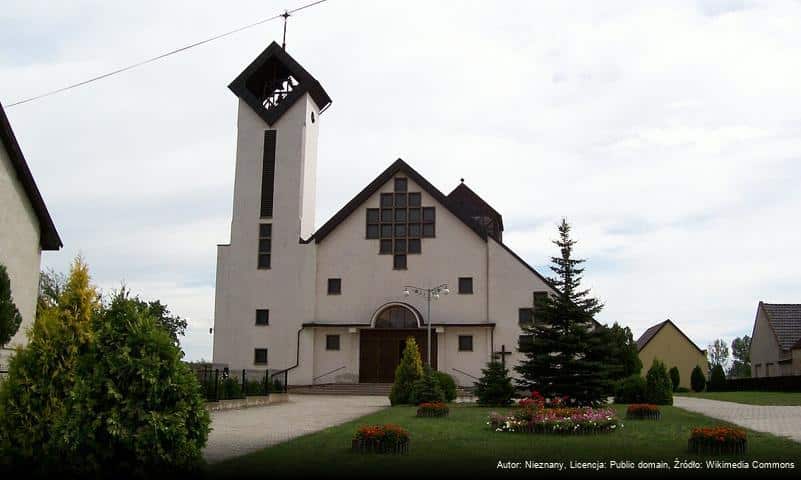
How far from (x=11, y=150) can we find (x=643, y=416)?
1882 centimetres

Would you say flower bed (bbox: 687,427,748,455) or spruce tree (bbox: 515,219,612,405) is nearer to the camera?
flower bed (bbox: 687,427,748,455)

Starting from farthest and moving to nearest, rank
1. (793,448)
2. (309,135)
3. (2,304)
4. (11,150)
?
(309,135) < (11,150) < (2,304) < (793,448)

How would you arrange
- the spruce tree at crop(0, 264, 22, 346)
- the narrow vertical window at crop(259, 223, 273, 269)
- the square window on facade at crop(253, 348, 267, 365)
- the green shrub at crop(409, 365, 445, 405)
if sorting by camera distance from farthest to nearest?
the narrow vertical window at crop(259, 223, 273, 269) → the square window on facade at crop(253, 348, 267, 365) → the green shrub at crop(409, 365, 445, 405) → the spruce tree at crop(0, 264, 22, 346)

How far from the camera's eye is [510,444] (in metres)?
12.8

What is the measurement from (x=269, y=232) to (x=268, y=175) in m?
3.13

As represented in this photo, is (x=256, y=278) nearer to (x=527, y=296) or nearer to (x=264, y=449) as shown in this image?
(x=527, y=296)

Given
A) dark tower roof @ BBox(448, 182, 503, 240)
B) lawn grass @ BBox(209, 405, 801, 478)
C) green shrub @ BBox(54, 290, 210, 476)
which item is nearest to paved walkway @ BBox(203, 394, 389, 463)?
lawn grass @ BBox(209, 405, 801, 478)

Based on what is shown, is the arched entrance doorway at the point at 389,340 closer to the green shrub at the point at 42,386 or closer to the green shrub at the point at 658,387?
the green shrub at the point at 658,387

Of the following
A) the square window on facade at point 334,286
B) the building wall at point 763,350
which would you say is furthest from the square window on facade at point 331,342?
the building wall at point 763,350

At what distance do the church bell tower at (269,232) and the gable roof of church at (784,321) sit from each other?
1223 inches

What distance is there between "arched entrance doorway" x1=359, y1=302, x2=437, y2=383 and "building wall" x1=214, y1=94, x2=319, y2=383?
3.13 metres

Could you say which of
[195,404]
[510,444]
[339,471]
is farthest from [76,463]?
[510,444]

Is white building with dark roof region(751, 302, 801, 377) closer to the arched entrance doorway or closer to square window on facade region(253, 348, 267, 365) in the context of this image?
the arched entrance doorway

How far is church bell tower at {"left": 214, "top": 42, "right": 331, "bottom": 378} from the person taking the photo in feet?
126
